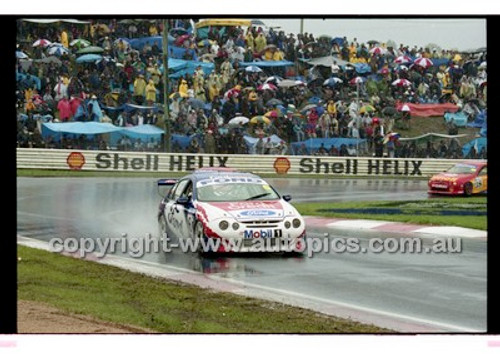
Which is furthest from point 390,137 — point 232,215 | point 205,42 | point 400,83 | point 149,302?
point 149,302

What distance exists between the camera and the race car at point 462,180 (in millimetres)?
9094

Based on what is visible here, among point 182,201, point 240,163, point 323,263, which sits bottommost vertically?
point 323,263

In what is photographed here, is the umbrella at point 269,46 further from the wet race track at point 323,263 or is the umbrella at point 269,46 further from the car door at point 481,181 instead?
the car door at point 481,181

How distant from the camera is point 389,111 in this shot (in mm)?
9922

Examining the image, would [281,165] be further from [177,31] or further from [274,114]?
[177,31]

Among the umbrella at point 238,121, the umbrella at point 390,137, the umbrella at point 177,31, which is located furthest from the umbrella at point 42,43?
the umbrella at point 390,137

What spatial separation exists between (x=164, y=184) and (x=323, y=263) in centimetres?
176

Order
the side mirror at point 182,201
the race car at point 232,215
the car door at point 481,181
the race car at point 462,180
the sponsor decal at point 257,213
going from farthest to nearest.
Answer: the sponsor decal at point 257,213, the side mirror at point 182,201, the race car at point 232,215, the race car at point 462,180, the car door at point 481,181

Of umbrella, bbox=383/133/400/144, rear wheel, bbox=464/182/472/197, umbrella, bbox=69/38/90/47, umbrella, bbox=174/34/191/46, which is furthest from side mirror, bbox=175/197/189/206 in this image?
rear wheel, bbox=464/182/472/197

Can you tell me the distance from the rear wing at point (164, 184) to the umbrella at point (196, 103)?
0.76 m

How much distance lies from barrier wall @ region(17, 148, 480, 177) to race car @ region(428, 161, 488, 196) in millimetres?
88

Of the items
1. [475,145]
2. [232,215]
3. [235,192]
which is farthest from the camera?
[232,215]

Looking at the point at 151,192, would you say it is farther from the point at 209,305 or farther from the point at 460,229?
the point at 460,229

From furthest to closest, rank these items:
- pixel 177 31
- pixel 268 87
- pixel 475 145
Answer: pixel 268 87 → pixel 475 145 → pixel 177 31
